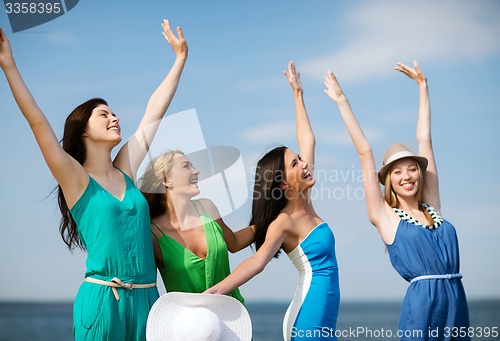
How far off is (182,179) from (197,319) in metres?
0.93

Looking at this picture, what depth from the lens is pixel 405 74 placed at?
16.0 feet

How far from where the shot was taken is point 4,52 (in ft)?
11.2

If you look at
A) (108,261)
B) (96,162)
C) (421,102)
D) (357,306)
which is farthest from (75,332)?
(357,306)

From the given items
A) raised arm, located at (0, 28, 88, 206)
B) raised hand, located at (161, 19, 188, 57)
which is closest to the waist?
raised hand, located at (161, 19, 188, 57)

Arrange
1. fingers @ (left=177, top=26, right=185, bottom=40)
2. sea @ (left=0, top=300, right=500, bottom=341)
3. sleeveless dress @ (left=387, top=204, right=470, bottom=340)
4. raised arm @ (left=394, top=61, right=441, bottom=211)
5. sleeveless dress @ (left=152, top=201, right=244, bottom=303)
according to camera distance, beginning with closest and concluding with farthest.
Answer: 1. sleeveless dress @ (left=152, top=201, right=244, bottom=303)
2. sleeveless dress @ (left=387, top=204, right=470, bottom=340)
3. fingers @ (left=177, top=26, right=185, bottom=40)
4. raised arm @ (left=394, top=61, right=441, bottom=211)
5. sea @ (left=0, top=300, right=500, bottom=341)

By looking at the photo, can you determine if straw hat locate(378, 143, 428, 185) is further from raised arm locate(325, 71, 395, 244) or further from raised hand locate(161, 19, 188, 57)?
raised hand locate(161, 19, 188, 57)

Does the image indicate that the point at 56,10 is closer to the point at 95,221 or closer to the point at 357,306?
the point at 95,221

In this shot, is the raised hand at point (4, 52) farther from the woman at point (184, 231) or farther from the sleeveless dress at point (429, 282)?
the sleeveless dress at point (429, 282)

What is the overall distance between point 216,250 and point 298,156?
2.54 ft

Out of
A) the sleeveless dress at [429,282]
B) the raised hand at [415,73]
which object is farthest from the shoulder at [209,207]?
the raised hand at [415,73]

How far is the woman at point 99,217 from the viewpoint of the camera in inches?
135

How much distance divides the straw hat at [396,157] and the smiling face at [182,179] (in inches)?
49.1

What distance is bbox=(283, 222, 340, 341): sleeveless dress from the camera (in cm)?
392

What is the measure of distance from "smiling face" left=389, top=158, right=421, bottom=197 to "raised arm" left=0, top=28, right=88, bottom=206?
2.06 meters
